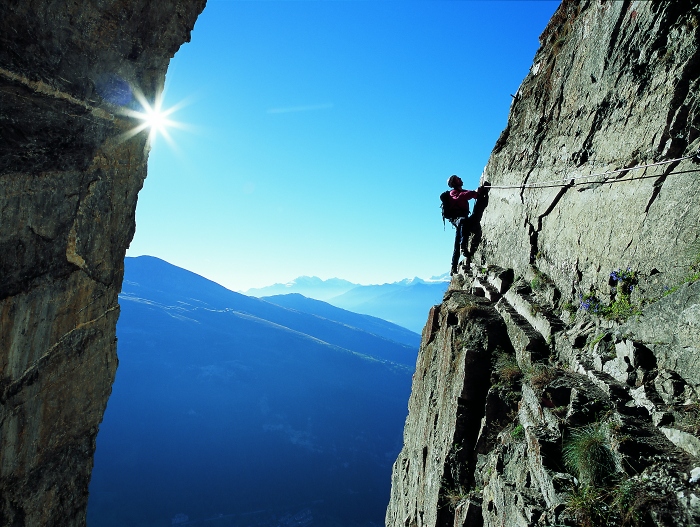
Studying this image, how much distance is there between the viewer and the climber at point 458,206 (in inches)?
664

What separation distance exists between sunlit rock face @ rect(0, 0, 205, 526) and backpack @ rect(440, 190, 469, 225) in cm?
1020

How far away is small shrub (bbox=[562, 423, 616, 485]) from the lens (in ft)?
18.7

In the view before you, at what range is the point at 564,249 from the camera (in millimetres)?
10320

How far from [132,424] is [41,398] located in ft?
473

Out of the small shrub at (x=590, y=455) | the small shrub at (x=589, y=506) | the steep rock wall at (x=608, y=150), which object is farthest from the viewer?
the steep rock wall at (x=608, y=150)

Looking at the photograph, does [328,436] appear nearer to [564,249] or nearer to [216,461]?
[216,461]

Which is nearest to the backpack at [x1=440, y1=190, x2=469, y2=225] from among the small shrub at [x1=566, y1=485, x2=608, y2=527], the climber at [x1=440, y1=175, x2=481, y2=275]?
the climber at [x1=440, y1=175, x2=481, y2=275]

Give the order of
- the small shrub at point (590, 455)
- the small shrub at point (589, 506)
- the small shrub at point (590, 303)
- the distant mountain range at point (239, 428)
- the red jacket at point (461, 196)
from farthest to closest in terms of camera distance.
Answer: the distant mountain range at point (239, 428)
the red jacket at point (461, 196)
the small shrub at point (590, 303)
the small shrub at point (590, 455)
the small shrub at point (589, 506)

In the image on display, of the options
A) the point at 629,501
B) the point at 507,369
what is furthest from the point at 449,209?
the point at 629,501

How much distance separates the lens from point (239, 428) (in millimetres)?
137625

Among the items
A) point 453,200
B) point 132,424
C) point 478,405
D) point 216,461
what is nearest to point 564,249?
point 478,405

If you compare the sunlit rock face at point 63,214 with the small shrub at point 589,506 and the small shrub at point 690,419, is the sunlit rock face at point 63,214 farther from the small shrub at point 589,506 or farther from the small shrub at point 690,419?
the small shrub at point 690,419

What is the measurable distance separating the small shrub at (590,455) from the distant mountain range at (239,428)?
109 metres

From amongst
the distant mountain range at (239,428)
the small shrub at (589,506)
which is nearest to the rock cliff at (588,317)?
the small shrub at (589,506)
